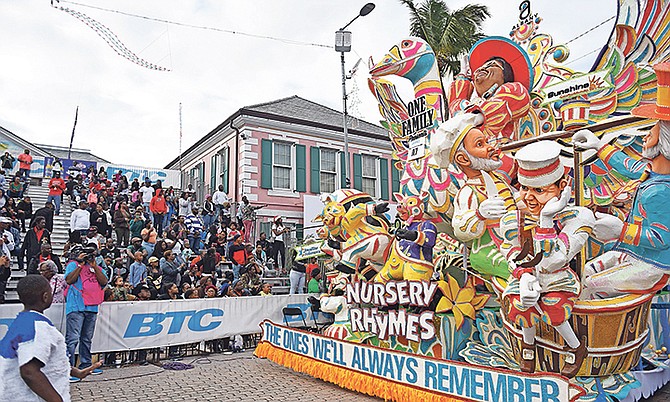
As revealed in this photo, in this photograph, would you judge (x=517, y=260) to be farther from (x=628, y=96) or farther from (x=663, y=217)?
(x=628, y=96)

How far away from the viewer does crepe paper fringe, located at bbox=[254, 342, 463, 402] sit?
20.5ft

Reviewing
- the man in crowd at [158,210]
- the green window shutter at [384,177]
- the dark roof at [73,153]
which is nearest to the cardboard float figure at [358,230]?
the man in crowd at [158,210]

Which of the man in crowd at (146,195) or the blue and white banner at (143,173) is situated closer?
the man in crowd at (146,195)

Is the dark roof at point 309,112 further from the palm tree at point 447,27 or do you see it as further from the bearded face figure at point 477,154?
the bearded face figure at point 477,154

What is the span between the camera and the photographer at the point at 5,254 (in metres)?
9.45

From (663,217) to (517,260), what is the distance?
1.39 metres

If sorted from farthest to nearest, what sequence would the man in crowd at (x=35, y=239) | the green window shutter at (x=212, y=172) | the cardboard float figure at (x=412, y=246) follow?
the green window shutter at (x=212, y=172), the man in crowd at (x=35, y=239), the cardboard float figure at (x=412, y=246)

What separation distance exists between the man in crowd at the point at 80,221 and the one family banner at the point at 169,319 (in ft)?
13.3

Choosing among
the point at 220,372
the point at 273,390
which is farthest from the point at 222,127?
the point at 273,390

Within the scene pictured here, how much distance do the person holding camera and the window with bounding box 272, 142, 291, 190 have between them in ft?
35.1

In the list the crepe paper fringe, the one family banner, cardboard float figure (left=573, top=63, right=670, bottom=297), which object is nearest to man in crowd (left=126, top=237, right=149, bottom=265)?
the one family banner

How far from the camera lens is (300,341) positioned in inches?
330

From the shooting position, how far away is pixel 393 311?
764cm

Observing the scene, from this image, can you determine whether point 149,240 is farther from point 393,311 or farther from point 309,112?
point 309,112
